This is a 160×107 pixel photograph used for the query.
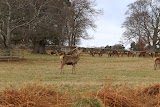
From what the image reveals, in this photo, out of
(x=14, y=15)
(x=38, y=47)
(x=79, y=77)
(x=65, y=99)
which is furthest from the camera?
(x=38, y=47)

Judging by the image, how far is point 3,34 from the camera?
3588cm

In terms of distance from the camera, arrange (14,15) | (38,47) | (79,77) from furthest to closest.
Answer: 1. (38,47)
2. (14,15)
3. (79,77)

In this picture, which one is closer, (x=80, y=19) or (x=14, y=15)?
(x=14, y=15)

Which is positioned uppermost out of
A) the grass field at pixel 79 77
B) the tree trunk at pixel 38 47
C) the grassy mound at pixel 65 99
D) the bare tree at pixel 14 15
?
the bare tree at pixel 14 15

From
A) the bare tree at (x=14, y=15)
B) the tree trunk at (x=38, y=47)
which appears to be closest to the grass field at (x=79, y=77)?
the bare tree at (x=14, y=15)

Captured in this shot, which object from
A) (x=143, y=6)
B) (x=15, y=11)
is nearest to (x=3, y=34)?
(x=15, y=11)

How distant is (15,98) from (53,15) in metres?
30.2

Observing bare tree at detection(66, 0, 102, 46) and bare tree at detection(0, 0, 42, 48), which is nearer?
bare tree at detection(0, 0, 42, 48)

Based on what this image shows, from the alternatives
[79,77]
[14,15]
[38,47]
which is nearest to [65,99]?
[79,77]

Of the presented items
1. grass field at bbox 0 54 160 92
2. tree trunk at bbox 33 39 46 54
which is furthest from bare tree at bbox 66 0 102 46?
grass field at bbox 0 54 160 92

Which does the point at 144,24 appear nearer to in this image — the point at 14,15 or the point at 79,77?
the point at 14,15

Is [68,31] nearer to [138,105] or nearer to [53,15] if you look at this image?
[53,15]

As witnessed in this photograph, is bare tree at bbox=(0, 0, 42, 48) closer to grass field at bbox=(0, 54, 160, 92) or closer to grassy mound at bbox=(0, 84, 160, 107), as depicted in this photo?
grass field at bbox=(0, 54, 160, 92)

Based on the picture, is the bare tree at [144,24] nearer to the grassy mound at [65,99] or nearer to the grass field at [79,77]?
the grass field at [79,77]
